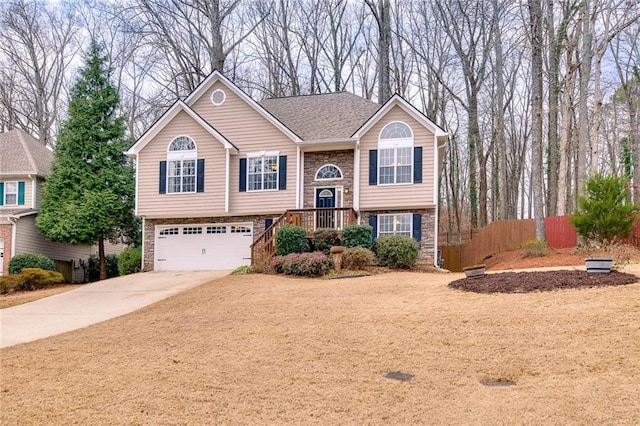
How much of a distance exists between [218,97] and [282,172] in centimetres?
398

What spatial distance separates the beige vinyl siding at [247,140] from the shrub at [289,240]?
2.30 m

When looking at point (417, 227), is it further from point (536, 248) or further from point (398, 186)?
point (536, 248)

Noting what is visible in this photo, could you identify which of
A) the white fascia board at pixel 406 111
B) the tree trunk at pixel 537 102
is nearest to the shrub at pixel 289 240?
the white fascia board at pixel 406 111

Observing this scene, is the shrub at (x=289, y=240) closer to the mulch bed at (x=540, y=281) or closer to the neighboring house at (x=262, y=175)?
the neighboring house at (x=262, y=175)

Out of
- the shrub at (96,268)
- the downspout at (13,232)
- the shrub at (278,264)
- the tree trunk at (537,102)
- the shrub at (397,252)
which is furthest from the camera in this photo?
the shrub at (96,268)

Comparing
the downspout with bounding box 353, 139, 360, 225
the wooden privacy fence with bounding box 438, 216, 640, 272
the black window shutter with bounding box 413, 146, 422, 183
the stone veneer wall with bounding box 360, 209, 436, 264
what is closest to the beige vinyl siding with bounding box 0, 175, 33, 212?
the downspout with bounding box 353, 139, 360, 225

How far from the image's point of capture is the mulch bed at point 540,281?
948 cm

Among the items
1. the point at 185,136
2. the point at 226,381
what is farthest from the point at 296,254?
the point at 226,381

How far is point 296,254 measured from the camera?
15.8 m

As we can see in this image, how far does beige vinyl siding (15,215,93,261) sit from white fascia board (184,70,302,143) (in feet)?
28.2

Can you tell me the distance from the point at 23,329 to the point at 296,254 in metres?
7.43

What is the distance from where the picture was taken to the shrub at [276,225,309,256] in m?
16.6

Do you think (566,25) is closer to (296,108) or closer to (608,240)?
(608,240)

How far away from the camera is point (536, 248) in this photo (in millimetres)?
18141
